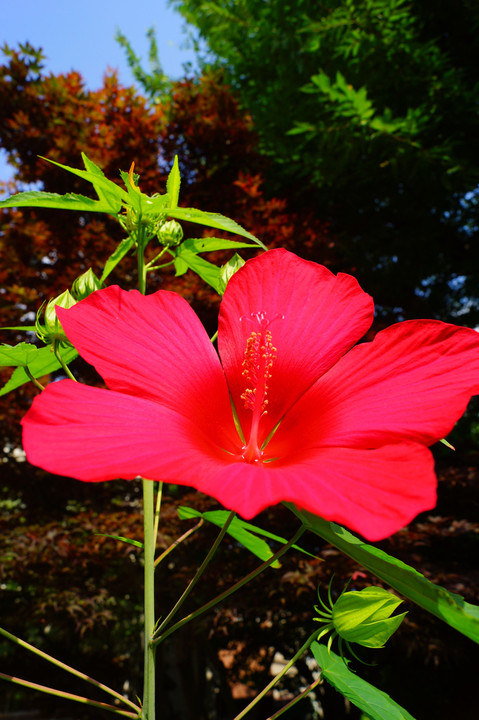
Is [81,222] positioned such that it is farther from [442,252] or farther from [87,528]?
[442,252]

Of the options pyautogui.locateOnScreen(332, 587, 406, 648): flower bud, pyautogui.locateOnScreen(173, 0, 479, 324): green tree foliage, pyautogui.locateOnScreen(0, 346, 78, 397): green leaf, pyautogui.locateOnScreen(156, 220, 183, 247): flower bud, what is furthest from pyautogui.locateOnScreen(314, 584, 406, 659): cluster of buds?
pyautogui.locateOnScreen(173, 0, 479, 324): green tree foliage

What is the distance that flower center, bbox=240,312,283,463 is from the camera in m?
0.50

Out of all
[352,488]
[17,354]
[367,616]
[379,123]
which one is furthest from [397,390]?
[379,123]

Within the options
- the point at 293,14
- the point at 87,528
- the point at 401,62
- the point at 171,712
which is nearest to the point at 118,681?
the point at 171,712

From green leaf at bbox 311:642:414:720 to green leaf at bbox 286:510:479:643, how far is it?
0.72 ft

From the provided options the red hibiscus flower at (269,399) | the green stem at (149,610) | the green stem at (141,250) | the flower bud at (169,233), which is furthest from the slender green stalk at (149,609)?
the flower bud at (169,233)

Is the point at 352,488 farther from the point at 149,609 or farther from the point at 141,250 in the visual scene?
the point at 141,250

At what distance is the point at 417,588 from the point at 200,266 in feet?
1.62

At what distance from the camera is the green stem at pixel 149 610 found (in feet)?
1.48

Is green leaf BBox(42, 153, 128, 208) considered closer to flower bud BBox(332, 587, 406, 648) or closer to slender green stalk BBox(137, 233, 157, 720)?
slender green stalk BBox(137, 233, 157, 720)

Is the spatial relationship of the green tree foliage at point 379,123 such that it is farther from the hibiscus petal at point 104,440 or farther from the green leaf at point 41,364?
the hibiscus petal at point 104,440

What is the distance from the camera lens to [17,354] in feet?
1.72

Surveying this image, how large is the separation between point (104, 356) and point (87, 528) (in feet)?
7.83

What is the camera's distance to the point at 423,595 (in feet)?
1.06
